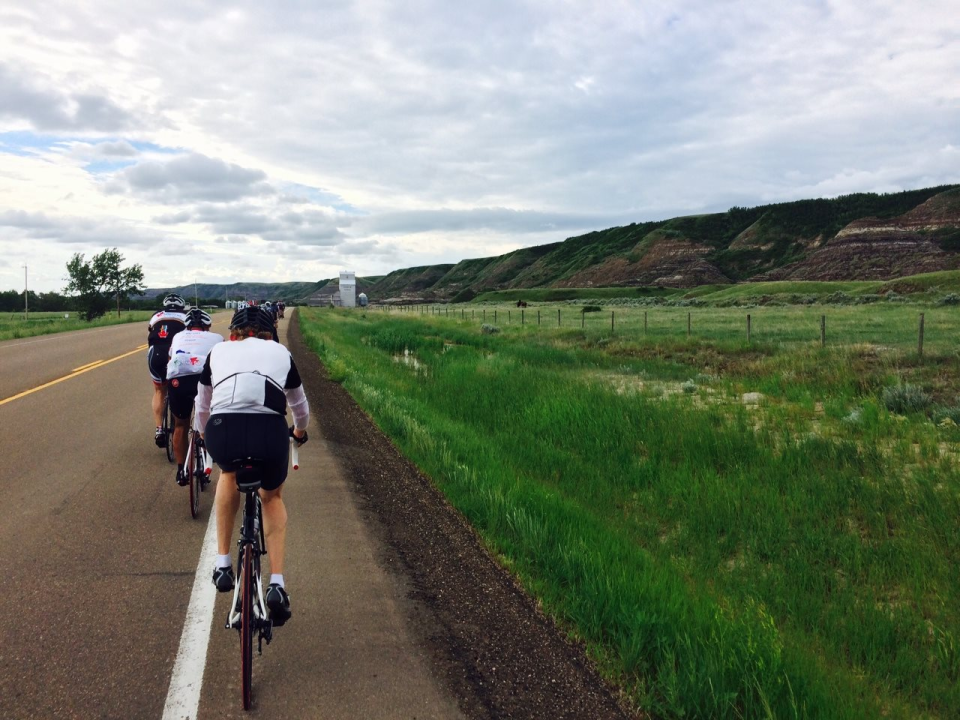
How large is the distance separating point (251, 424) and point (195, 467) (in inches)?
134

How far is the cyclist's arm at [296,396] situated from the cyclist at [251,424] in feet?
0.03

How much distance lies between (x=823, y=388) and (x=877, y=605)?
9.08 meters

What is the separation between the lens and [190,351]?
6.79 meters

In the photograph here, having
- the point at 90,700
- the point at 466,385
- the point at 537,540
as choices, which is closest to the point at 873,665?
the point at 537,540

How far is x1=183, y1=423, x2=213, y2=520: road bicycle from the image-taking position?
6.50 m

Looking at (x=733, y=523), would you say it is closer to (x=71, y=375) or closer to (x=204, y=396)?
(x=204, y=396)

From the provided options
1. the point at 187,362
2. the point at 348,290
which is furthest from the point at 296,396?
the point at 348,290

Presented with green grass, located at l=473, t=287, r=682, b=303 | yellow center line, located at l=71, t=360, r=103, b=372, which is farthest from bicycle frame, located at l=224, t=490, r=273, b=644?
green grass, located at l=473, t=287, r=682, b=303

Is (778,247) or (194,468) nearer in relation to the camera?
(194,468)

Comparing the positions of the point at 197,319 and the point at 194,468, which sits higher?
the point at 197,319

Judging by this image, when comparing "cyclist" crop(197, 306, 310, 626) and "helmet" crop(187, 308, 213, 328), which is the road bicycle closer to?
"helmet" crop(187, 308, 213, 328)

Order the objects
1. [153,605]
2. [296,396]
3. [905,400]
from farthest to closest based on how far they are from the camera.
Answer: [905,400] < [153,605] < [296,396]

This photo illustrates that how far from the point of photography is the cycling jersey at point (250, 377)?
12.6 feet

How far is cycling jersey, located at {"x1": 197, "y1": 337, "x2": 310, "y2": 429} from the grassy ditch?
7.49 ft
